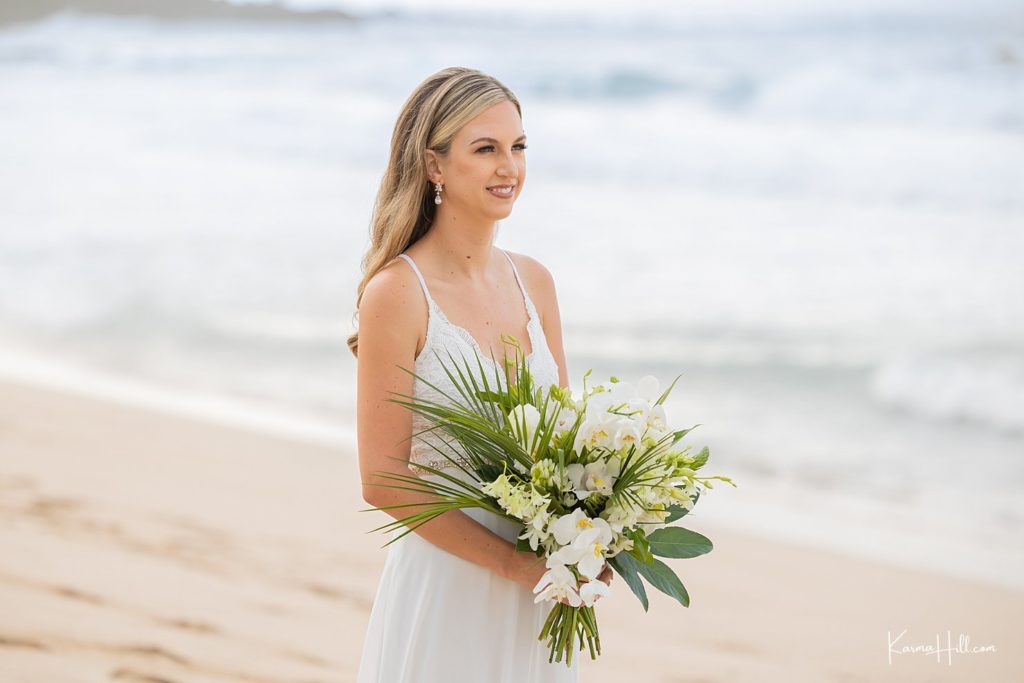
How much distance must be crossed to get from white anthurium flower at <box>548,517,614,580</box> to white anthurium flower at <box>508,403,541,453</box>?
205 mm

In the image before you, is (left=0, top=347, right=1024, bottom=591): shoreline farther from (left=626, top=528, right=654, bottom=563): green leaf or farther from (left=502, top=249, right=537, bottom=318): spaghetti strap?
(left=626, top=528, right=654, bottom=563): green leaf

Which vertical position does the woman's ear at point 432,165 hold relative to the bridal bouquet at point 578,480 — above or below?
above

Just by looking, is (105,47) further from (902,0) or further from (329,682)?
(329,682)

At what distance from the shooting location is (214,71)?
2269cm

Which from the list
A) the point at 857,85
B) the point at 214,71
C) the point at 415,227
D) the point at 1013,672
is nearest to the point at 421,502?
the point at 415,227

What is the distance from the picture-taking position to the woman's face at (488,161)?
2.54m

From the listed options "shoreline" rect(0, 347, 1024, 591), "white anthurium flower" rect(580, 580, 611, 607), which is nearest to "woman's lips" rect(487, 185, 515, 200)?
"white anthurium flower" rect(580, 580, 611, 607)

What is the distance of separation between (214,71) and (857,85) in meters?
12.7

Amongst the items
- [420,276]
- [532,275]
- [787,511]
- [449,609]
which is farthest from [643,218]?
[449,609]

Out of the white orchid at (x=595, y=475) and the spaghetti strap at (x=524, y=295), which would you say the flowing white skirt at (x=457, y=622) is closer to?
the white orchid at (x=595, y=475)

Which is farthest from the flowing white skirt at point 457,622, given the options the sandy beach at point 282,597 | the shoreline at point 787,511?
the shoreline at point 787,511

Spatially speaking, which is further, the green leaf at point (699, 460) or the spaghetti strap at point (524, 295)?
the spaghetti strap at point (524, 295)

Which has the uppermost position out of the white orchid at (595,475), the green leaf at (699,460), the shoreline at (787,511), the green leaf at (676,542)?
the shoreline at (787,511)

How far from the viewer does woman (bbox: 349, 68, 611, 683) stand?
7.91 feet
